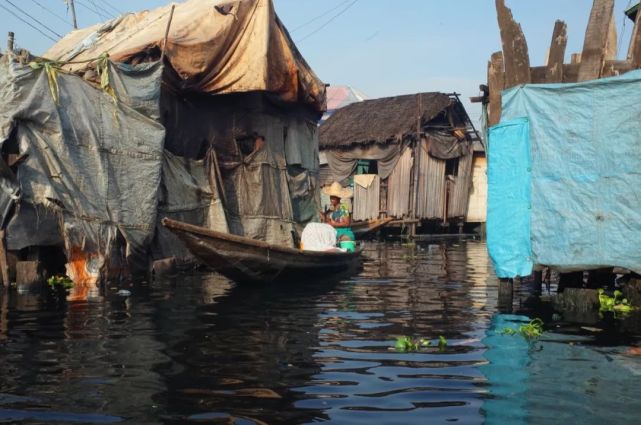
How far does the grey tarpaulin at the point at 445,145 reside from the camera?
86.2 feet

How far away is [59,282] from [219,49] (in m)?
5.25

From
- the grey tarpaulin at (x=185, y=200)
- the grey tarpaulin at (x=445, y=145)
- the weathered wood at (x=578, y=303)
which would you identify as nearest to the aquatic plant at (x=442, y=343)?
the weathered wood at (x=578, y=303)

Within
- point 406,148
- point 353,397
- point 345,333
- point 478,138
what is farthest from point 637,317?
point 478,138

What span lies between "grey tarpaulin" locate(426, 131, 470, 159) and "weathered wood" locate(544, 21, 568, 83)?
59.9ft

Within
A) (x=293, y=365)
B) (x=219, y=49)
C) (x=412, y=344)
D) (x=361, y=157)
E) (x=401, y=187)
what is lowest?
(x=293, y=365)

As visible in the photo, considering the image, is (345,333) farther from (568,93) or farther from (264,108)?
(264,108)

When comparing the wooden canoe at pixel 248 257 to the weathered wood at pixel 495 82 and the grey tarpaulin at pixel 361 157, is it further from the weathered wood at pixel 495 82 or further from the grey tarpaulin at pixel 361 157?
the grey tarpaulin at pixel 361 157

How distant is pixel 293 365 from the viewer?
18.5ft

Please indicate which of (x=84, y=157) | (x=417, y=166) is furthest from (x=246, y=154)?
(x=417, y=166)

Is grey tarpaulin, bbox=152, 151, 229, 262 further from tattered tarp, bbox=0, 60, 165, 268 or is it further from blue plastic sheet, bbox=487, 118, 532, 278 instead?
blue plastic sheet, bbox=487, 118, 532, 278

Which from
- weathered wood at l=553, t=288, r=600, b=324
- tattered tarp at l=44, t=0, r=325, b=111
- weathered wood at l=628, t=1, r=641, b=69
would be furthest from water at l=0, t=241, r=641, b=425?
tattered tarp at l=44, t=0, r=325, b=111

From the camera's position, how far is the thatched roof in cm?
2655

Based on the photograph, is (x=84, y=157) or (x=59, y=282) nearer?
(x=59, y=282)

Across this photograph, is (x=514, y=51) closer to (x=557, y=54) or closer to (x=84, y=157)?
(x=557, y=54)
